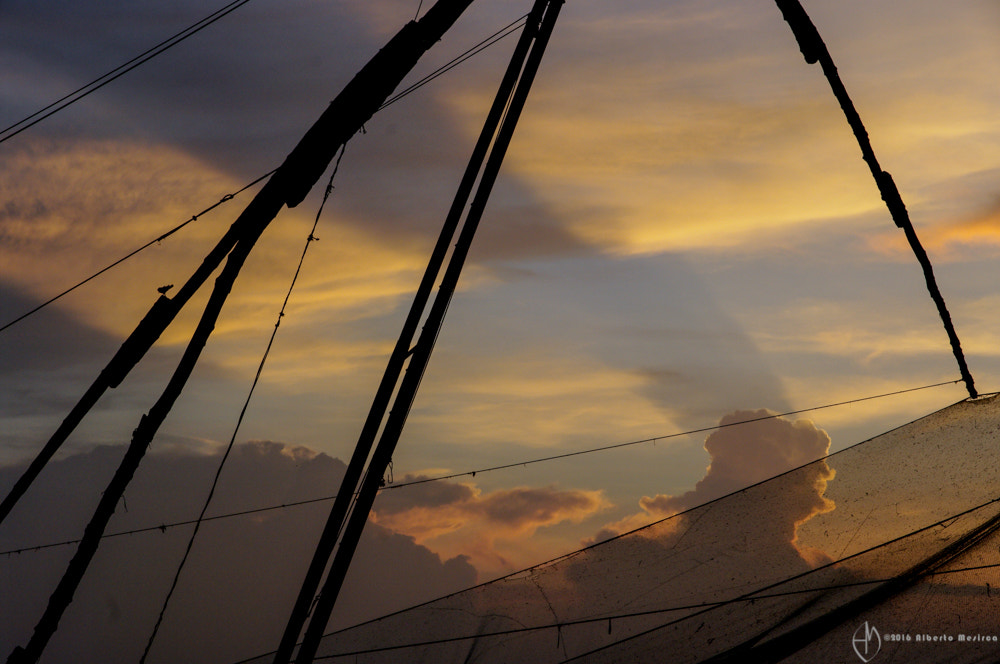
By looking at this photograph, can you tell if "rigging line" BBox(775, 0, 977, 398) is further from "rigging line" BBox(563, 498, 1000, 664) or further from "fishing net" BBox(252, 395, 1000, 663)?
"rigging line" BBox(563, 498, 1000, 664)

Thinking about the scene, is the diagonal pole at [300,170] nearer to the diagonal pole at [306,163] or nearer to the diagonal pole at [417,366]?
the diagonal pole at [306,163]

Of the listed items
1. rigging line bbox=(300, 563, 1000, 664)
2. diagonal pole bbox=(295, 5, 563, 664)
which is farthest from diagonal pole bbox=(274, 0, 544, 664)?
rigging line bbox=(300, 563, 1000, 664)

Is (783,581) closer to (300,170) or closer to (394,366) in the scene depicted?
(394,366)

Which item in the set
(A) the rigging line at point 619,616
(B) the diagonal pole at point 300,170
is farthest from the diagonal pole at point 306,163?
(A) the rigging line at point 619,616

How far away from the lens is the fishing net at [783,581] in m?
11.4

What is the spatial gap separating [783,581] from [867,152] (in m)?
6.76

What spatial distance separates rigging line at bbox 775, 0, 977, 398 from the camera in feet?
47.7

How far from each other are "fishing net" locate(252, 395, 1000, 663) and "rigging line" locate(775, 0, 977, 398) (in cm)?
156

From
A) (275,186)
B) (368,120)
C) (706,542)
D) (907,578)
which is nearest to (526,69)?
(368,120)

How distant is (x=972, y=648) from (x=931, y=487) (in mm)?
3928

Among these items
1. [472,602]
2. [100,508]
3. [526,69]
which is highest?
[526,69]

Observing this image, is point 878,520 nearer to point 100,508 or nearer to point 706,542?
point 706,542

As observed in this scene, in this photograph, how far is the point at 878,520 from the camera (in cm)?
1354

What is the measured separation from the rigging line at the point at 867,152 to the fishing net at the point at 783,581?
156 cm
